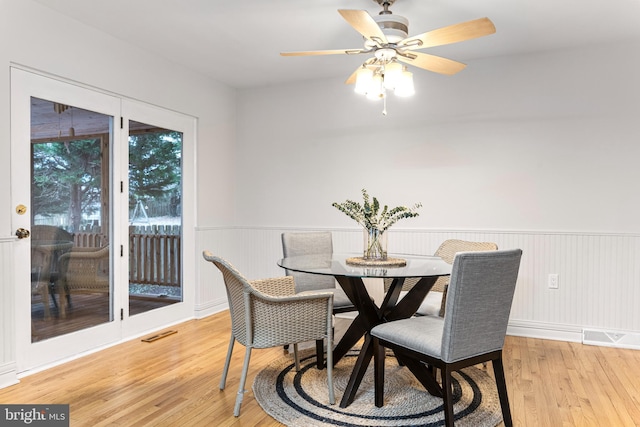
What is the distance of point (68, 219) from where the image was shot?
3.08 meters

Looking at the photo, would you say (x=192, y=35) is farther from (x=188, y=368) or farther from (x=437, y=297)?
(x=437, y=297)

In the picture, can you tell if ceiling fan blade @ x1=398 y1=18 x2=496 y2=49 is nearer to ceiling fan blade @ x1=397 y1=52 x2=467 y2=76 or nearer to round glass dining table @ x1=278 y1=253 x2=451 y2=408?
ceiling fan blade @ x1=397 y1=52 x2=467 y2=76

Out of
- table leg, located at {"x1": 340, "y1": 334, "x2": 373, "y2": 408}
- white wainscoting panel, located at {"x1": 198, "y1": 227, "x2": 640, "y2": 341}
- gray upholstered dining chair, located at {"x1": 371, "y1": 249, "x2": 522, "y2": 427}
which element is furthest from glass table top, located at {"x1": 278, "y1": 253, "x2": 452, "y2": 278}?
white wainscoting panel, located at {"x1": 198, "y1": 227, "x2": 640, "y2": 341}

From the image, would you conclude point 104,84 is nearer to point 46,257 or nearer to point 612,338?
point 46,257

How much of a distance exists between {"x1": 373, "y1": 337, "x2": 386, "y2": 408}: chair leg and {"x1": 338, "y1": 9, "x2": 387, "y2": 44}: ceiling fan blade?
1.59m

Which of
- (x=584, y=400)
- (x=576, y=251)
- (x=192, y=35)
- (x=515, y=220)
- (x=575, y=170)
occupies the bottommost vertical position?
(x=584, y=400)

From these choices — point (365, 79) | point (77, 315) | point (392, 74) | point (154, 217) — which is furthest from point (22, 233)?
point (392, 74)

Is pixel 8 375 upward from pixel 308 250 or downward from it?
downward

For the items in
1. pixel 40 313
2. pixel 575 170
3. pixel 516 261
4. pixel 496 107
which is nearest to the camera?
pixel 516 261

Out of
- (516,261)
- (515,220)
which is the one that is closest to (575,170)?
(515,220)

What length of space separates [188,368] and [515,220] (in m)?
2.88

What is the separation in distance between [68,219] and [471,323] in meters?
2.74

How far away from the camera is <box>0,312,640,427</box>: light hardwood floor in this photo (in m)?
2.23

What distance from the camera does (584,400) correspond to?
2449mm
